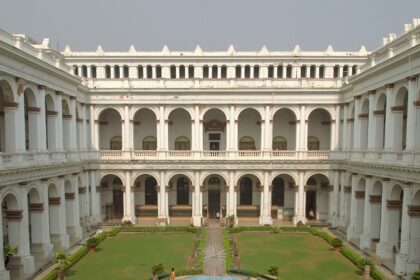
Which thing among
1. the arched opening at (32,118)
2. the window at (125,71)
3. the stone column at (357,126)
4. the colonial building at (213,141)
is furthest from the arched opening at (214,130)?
the arched opening at (32,118)

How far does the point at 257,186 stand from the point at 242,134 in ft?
18.3

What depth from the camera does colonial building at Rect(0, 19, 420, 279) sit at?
21156 mm

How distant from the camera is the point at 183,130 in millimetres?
35938

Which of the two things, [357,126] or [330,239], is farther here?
[357,126]

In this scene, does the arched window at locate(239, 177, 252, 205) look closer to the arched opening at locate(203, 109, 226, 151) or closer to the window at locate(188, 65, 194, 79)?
the arched opening at locate(203, 109, 226, 151)

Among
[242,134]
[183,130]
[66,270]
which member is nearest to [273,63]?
[242,134]

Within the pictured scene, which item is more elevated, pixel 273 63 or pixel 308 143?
pixel 273 63

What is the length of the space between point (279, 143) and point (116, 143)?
16833mm

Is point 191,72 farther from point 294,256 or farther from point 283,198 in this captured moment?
point 294,256

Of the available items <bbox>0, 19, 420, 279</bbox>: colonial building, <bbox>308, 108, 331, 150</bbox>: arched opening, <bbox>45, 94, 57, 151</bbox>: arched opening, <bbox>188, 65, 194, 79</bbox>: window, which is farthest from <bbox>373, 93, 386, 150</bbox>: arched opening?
<bbox>45, 94, 57, 151</bbox>: arched opening

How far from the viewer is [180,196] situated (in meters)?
36.4

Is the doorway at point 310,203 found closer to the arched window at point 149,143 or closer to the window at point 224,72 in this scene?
the window at point 224,72

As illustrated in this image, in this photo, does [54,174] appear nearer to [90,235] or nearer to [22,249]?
[22,249]

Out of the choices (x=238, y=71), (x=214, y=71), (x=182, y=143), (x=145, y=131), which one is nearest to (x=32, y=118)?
(x=145, y=131)
